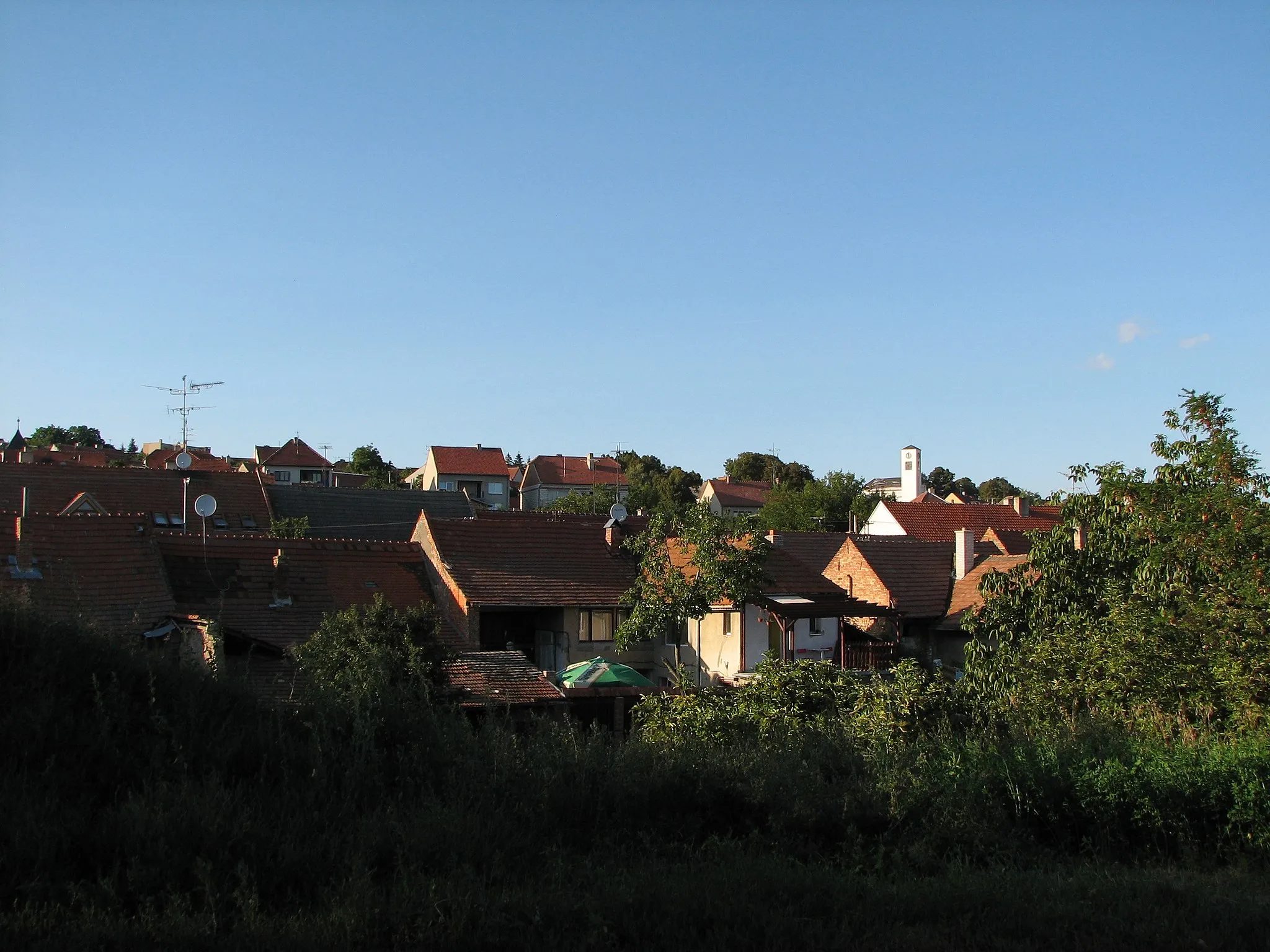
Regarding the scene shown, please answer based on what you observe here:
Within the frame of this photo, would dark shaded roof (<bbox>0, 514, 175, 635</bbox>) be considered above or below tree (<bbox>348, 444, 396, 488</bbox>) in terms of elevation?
below

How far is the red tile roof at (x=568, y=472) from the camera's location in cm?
9988

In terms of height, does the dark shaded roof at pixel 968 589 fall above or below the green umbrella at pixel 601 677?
above

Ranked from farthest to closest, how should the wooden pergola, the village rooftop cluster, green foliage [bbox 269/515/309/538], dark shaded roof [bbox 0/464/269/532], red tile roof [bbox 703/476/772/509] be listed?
1. red tile roof [bbox 703/476/772/509]
2. green foliage [bbox 269/515/309/538]
3. dark shaded roof [bbox 0/464/269/532]
4. the wooden pergola
5. the village rooftop cluster

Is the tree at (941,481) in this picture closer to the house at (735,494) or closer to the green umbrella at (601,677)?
the house at (735,494)

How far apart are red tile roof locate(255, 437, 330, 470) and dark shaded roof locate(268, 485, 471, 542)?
44099 millimetres

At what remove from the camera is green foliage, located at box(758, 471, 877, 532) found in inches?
2825

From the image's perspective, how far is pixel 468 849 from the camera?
699 cm

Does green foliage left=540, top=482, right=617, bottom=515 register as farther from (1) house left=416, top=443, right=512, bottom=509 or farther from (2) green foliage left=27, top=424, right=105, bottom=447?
(2) green foliage left=27, top=424, right=105, bottom=447

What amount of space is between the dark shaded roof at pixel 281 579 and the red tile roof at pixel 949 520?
30.8m

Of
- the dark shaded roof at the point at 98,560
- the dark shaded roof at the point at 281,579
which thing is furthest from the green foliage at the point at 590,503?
the dark shaded roof at the point at 98,560

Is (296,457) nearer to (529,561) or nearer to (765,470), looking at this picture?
(765,470)

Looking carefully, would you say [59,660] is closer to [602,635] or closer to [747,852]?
[747,852]

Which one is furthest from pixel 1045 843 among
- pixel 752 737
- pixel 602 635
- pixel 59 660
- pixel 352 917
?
pixel 602 635

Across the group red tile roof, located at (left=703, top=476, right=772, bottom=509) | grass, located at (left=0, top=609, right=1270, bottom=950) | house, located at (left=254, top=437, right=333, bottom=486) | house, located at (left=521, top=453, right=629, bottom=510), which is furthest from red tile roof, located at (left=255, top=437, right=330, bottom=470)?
grass, located at (left=0, top=609, right=1270, bottom=950)
